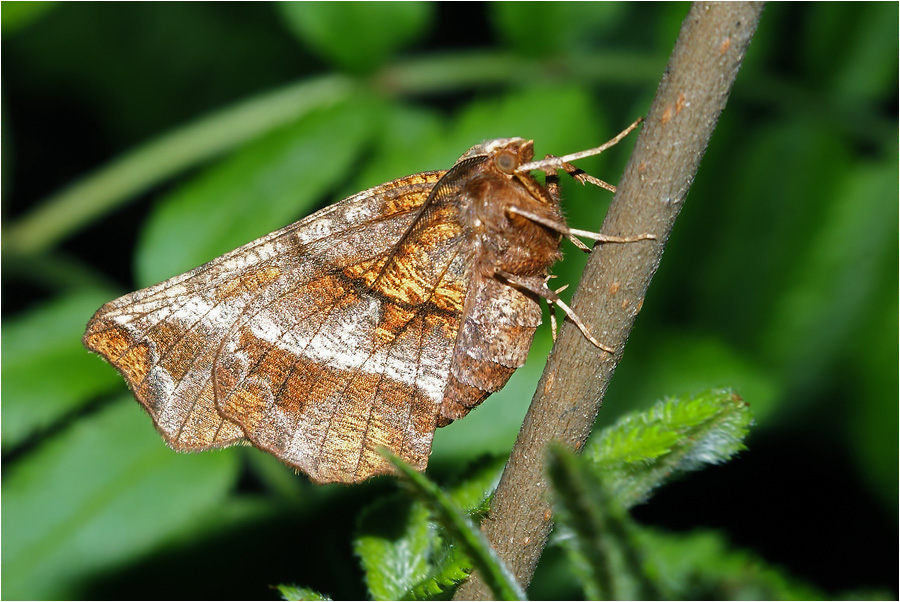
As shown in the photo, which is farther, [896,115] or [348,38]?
[896,115]

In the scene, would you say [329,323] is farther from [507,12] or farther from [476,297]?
[507,12]

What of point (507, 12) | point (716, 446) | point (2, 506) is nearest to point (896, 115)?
point (507, 12)

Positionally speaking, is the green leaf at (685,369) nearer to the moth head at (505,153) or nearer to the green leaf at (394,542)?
the moth head at (505,153)

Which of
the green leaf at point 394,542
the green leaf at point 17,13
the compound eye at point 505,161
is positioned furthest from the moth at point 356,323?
the green leaf at point 17,13

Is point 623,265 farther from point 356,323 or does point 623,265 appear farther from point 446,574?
point 356,323

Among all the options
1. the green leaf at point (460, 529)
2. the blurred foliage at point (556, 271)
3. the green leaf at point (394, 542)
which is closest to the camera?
the green leaf at point (460, 529)

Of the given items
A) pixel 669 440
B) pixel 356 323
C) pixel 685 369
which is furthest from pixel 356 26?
pixel 669 440
